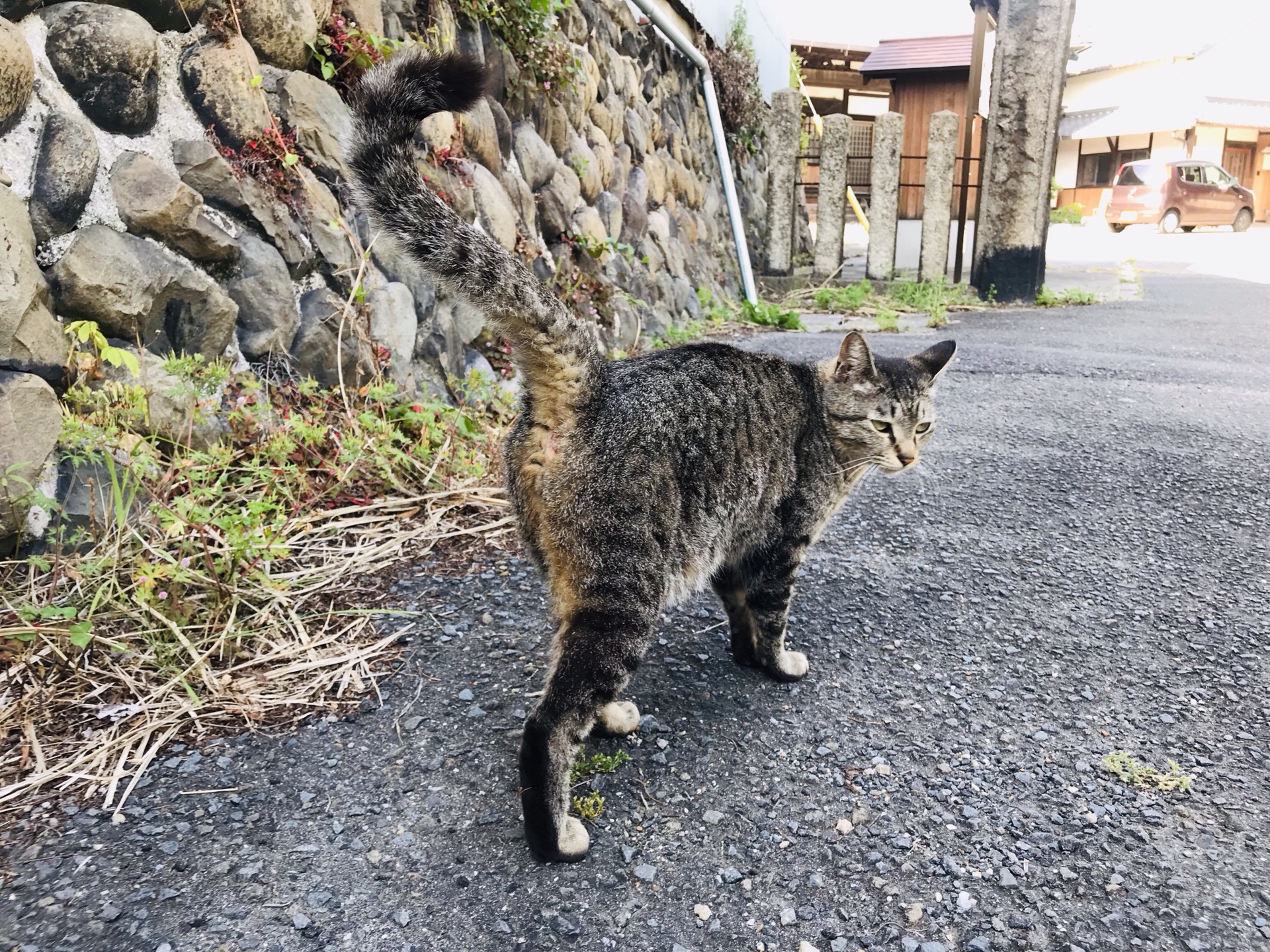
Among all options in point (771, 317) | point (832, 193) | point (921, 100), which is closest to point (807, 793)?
point (771, 317)

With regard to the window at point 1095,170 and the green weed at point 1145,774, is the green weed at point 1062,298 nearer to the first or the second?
the green weed at point 1145,774

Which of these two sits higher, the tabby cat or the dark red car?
the dark red car

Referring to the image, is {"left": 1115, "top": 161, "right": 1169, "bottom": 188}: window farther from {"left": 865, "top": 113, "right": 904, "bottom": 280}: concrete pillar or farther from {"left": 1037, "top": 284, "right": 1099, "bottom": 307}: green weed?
{"left": 865, "top": 113, "right": 904, "bottom": 280}: concrete pillar

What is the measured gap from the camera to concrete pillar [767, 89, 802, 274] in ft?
34.2

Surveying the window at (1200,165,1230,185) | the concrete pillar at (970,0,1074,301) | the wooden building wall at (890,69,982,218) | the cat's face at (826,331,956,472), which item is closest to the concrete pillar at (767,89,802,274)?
the concrete pillar at (970,0,1074,301)

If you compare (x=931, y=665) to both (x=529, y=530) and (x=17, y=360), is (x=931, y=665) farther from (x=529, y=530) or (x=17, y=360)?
(x=17, y=360)

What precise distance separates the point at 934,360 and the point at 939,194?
796 centimetres

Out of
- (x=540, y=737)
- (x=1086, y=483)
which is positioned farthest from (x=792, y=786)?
(x=1086, y=483)

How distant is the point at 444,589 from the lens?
3.05 meters

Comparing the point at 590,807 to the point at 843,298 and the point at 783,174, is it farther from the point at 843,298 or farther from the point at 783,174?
the point at 783,174

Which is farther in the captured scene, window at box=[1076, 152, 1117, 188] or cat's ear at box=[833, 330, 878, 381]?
window at box=[1076, 152, 1117, 188]

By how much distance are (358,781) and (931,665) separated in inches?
67.8

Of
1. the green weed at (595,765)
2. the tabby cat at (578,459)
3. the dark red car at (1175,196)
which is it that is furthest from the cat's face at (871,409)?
the dark red car at (1175,196)

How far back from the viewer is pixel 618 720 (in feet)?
7.82
